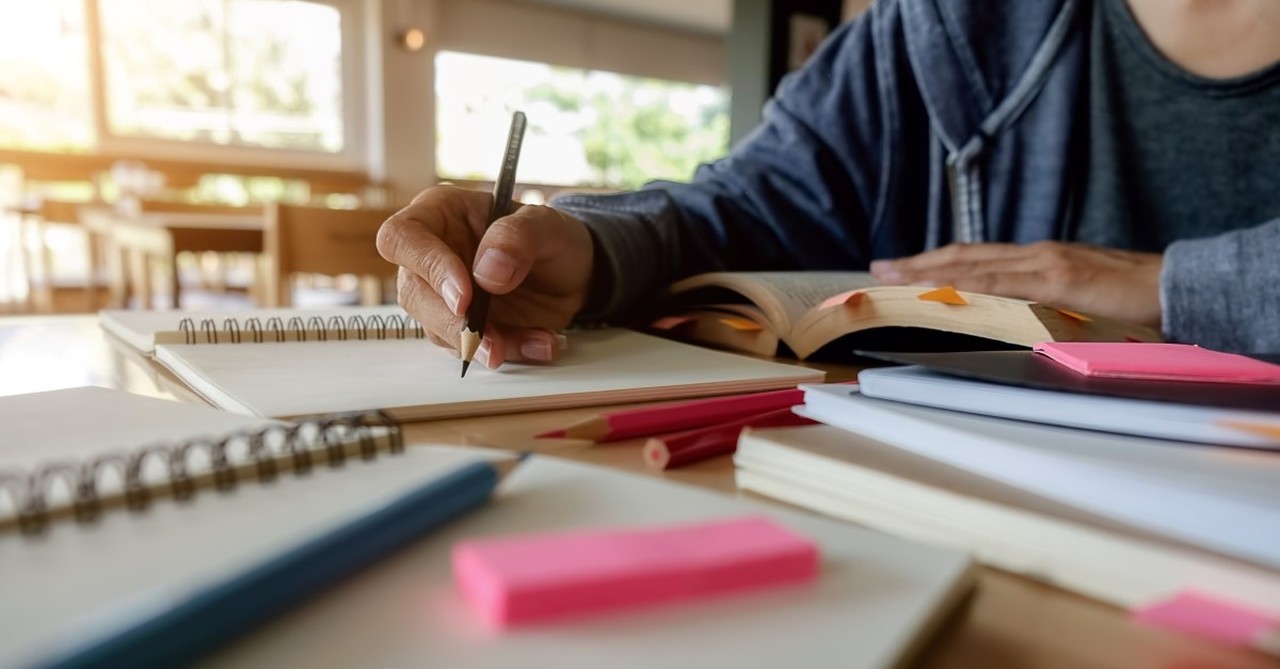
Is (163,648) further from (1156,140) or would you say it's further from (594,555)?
(1156,140)

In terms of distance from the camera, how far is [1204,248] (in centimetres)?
61

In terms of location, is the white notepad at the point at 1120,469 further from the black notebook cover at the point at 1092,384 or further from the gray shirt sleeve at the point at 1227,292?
the gray shirt sleeve at the point at 1227,292

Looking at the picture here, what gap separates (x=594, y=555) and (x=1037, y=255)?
1.99ft

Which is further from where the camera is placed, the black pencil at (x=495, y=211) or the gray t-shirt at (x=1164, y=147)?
the gray t-shirt at (x=1164, y=147)

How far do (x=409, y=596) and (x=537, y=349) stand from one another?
0.36 meters

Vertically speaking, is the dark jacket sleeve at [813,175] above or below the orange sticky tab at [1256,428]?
above

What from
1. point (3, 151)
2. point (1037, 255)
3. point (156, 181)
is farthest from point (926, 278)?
point (3, 151)

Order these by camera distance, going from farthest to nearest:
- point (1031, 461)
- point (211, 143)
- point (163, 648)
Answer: point (211, 143)
point (1031, 461)
point (163, 648)

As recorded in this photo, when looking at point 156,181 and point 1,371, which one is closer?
point 1,371

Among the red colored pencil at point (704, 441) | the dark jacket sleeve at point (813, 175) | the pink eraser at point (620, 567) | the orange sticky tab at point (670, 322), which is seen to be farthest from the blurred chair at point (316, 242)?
the pink eraser at point (620, 567)

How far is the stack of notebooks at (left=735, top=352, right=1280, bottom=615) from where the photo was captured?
0.21m

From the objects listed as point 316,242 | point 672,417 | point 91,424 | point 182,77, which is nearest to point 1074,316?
point 672,417

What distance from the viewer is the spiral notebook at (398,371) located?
413 mm

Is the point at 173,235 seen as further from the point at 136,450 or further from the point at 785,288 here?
the point at 136,450
